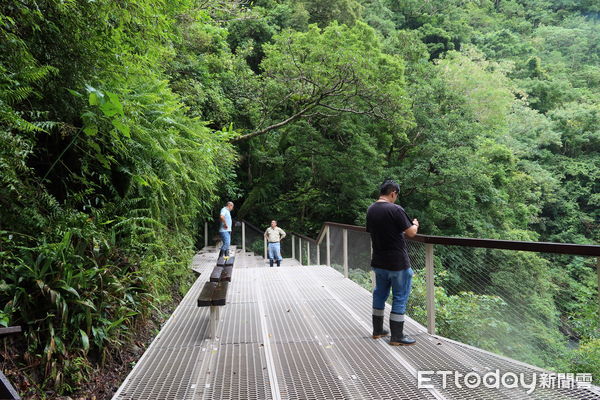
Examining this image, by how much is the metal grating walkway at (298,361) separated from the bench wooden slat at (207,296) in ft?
1.47

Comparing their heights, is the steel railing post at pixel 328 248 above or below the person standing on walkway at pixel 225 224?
below

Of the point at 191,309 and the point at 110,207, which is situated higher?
the point at 110,207

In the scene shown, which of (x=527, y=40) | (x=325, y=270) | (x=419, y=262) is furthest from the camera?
(x=527, y=40)

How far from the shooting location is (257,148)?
18406mm

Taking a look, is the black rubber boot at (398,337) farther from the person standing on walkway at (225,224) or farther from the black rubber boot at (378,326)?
the person standing on walkway at (225,224)

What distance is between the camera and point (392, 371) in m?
3.09

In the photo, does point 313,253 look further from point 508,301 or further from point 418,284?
point 508,301

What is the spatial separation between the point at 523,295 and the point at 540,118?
2749 centimetres

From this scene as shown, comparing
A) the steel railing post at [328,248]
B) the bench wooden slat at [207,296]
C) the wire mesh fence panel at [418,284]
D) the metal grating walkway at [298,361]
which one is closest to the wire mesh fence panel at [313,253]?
the steel railing post at [328,248]

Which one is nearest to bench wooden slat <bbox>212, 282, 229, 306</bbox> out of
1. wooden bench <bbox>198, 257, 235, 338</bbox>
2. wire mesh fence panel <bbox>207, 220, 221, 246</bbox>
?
wooden bench <bbox>198, 257, 235, 338</bbox>

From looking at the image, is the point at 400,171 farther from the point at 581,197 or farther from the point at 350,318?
the point at 581,197

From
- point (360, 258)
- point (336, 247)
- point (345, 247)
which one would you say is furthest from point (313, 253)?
point (360, 258)

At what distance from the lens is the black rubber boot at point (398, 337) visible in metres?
3.66

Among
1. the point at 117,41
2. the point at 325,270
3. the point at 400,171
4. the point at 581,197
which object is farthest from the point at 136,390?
the point at 581,197
